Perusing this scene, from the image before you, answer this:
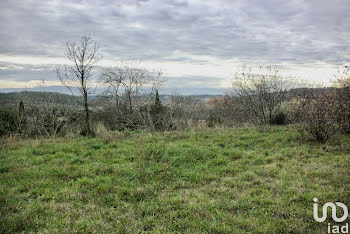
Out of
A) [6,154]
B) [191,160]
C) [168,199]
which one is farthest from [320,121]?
[6,154]

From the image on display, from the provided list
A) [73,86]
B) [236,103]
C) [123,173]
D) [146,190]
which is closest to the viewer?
[146,190]

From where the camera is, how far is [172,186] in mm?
5090

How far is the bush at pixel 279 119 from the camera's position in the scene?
1236cm

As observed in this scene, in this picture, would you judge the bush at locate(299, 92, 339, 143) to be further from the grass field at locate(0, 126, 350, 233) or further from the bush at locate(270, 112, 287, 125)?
the bush at locate(270, 112, 287, 125)

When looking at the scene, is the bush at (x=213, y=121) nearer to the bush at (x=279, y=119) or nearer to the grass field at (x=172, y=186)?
the bush at (x=279, y=119)

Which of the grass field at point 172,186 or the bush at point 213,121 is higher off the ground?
the bush at point 213,121

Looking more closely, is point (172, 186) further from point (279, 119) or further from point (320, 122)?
point (279, 119)

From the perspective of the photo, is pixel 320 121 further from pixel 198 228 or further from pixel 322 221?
pixel 198 228

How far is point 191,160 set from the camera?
6730 millimetres

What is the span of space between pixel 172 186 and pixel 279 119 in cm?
935

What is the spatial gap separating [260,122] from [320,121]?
5.84 m

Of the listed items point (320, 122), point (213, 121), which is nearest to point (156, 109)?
point (213, 121)

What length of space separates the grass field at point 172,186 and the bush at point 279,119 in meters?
4.10

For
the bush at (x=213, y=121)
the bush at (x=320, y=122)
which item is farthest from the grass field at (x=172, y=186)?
the bush at (x=213, y=121)
